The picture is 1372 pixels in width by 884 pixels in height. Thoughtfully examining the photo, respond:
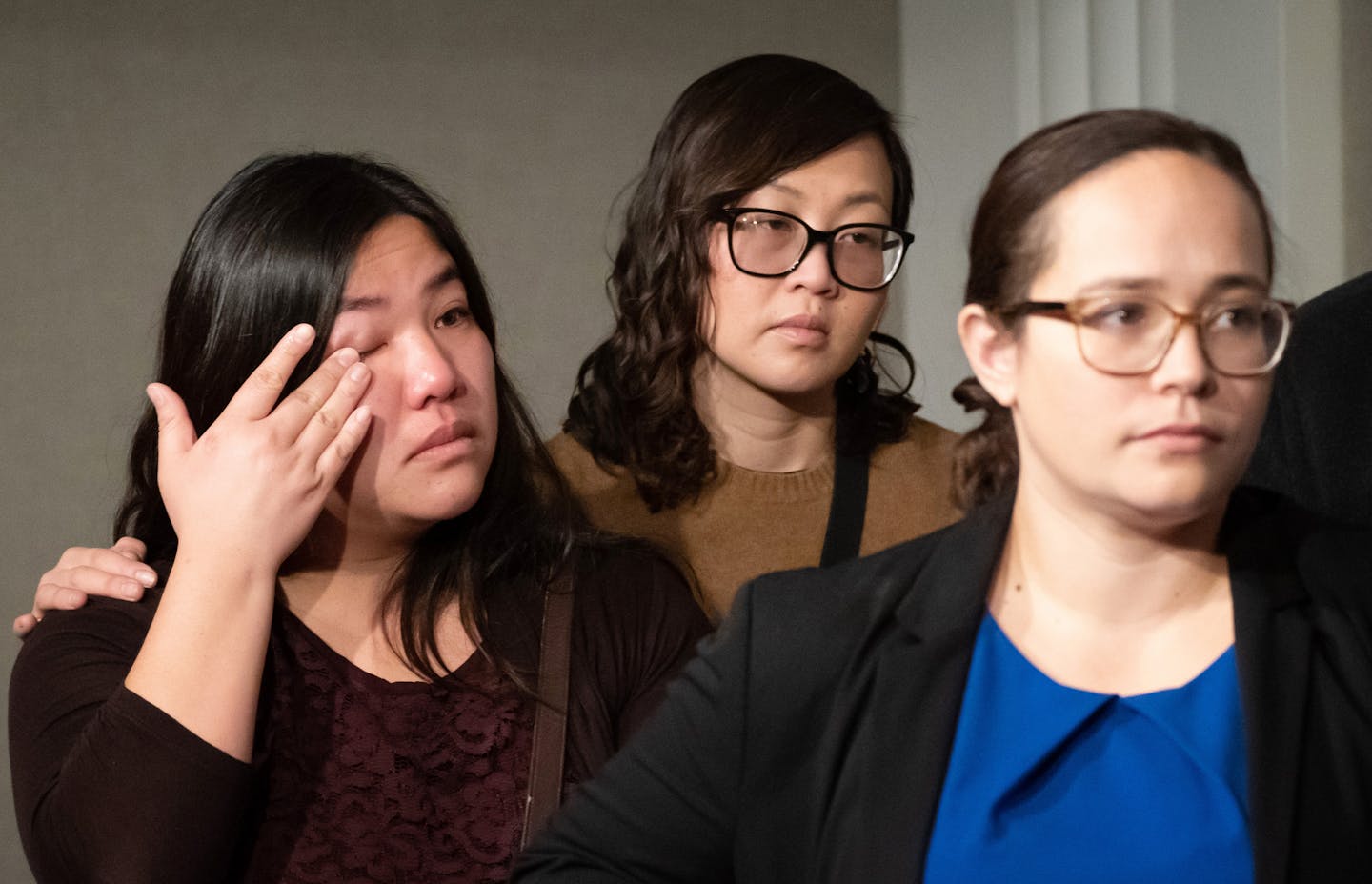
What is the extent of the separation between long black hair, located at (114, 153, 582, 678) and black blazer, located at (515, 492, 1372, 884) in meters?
0.51

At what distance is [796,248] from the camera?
209 centimetres

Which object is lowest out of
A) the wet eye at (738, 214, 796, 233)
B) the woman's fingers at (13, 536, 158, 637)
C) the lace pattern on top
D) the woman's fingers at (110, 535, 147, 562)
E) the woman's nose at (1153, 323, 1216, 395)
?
the lace pattern on top

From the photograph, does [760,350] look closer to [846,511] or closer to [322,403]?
[846,511]

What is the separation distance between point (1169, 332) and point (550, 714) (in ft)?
2.89

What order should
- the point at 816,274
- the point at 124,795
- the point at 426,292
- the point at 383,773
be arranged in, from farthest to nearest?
the point at 816,274 → the point at 426,292 → the point at 383,773 → the point at 124,795

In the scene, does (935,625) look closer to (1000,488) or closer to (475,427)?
(1000,488)

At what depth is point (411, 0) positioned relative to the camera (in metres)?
3.36

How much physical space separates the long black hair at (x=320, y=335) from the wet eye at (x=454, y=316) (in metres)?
0.08

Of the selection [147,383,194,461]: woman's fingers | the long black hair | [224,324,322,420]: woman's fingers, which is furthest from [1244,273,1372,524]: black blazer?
[147,383,194,461]: woman's fingers

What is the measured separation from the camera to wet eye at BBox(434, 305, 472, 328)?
1.85 m

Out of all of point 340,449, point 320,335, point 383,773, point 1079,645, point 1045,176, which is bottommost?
point 383,773

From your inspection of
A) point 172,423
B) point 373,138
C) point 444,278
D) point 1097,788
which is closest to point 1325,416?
point 1097,788

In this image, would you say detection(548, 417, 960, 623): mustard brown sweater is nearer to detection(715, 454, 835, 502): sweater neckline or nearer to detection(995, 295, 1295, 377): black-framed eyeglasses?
detection(715, 454, 835, 502): sweater neckline

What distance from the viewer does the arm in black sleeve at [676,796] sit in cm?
133
